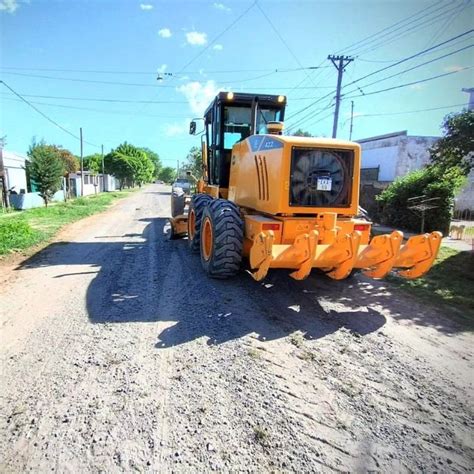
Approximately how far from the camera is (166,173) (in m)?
129

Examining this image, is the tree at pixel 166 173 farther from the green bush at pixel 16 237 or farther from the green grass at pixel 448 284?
the green grass at pixel 448 284

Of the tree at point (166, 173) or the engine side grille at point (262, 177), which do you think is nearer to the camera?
the engine side grille at point (262, 177)

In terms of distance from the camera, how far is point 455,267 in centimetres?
743

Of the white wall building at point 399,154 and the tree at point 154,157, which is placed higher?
the tree at point 154,157

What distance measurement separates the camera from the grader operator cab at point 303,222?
14.7 ft

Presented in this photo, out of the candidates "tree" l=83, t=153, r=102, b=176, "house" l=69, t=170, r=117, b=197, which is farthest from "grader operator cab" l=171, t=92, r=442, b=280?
"tree" l=83, t=153, r=102, b=176

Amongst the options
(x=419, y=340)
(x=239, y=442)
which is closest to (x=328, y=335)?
(x=419, y=340)

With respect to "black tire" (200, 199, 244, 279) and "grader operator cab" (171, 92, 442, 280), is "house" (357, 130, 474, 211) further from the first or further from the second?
"black tire" (200, 199, 244, 279)

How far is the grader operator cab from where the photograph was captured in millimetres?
4477

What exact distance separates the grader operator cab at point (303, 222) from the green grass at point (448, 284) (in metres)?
0.92

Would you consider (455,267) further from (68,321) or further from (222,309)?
(68,321)

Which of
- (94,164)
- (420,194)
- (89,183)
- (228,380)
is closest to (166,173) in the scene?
(94,164)

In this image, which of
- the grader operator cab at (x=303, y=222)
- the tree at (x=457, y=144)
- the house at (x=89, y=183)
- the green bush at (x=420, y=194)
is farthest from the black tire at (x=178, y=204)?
the house at (x=89, y=183)

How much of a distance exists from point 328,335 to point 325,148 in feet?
8.32
